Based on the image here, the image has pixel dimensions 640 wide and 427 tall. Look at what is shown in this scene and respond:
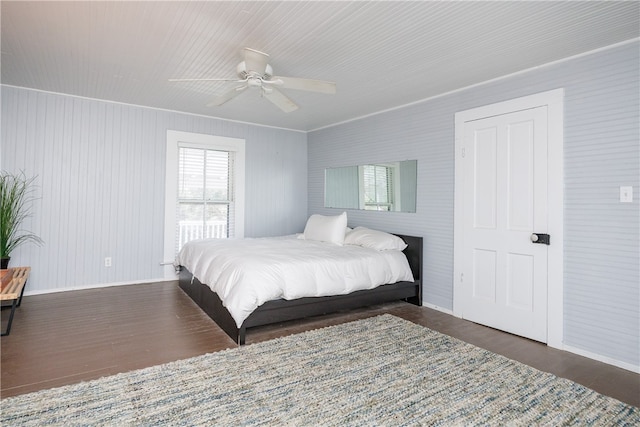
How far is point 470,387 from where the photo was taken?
2176 millimetres

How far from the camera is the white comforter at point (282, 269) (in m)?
2.90

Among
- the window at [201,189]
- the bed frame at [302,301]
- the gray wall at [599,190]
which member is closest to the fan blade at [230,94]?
the bed frame at [302,301]

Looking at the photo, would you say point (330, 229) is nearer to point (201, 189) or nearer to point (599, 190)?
point (201, 189)

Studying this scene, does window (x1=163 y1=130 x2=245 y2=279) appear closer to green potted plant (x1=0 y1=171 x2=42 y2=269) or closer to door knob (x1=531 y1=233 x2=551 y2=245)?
green potted plant (x1=0 y1=171 x2=42 y2=269)

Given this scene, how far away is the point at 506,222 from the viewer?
3.34 metres

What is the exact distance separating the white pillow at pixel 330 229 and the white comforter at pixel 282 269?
0.56 feet

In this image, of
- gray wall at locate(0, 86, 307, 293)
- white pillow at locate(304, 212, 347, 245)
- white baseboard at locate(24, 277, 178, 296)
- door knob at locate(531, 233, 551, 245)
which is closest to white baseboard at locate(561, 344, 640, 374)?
door knob at locate(531, 233, 551, 245)

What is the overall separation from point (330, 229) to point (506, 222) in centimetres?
207

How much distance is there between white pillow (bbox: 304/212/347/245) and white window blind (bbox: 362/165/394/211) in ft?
1.85

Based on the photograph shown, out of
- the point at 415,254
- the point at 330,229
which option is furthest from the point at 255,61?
the point at 415,254

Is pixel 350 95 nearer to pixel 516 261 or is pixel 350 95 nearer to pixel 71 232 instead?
pixel 516 261

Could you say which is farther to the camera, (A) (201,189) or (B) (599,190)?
(A) (201,189)

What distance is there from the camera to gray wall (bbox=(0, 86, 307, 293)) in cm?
412

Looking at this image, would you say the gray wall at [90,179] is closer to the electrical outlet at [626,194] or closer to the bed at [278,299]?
the bed at [278,299]
